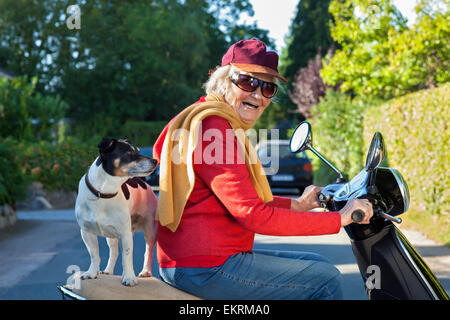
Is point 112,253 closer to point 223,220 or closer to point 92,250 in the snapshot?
point 92,250

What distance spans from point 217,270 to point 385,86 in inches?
480

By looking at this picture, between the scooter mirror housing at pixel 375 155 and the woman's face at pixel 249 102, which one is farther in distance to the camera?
→ the woman's face at pixel 249 102

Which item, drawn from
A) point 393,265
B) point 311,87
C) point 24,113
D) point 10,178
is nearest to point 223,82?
point 393,265

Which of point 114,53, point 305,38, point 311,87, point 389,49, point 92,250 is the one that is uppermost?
point 305,38

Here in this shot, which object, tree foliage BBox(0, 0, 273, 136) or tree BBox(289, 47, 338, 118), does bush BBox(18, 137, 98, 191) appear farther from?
tree BBox(289, 47, 338, 118)

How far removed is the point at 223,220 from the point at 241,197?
0.15 meters

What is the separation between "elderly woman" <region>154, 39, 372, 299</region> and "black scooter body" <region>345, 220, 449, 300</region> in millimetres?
206

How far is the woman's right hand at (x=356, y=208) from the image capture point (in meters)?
2.19

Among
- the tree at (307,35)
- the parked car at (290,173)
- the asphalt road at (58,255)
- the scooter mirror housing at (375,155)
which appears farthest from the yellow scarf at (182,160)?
the tree at (307,35)

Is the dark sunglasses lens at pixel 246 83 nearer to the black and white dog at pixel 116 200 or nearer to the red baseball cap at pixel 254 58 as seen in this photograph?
the red baseball cap at pixel 254 58

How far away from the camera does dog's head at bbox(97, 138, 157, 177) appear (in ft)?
7.36

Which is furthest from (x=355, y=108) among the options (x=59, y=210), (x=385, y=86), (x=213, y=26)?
(x=213, y=26)

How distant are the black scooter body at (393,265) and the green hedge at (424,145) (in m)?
5.88

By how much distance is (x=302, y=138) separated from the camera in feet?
8.86
